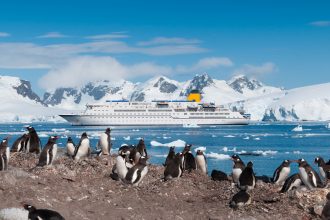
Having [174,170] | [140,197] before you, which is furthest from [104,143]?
[140,197]

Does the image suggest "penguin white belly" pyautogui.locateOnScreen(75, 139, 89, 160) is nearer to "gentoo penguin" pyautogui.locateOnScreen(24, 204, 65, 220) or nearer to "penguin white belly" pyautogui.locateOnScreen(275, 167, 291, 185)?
"penguin white belly" pyautogui.locateOnScreen(275, 167, 291, 185)

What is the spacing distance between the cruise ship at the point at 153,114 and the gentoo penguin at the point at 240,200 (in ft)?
350

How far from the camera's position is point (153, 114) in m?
121

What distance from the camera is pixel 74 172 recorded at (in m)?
14.4

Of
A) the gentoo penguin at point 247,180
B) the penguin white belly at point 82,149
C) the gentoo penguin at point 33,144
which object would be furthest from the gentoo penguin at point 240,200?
the gentoo penguin at point 33,144

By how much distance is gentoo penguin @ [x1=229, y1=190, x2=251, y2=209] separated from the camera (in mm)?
12008

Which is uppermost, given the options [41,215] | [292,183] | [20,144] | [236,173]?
[20,144]

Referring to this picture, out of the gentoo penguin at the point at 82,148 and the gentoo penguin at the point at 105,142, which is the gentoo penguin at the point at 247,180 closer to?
the gentoo penguin at the point at 82,148

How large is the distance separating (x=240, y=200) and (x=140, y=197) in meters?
2.28

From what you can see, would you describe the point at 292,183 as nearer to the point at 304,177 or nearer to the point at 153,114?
the point at 304,177

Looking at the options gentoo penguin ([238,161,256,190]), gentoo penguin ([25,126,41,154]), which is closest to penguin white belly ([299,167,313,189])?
gentoo penguin ([238,161,256,190])

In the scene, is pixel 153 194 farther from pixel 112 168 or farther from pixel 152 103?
pixel 152 103

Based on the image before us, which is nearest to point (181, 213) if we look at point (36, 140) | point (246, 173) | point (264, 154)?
point (246, 173)

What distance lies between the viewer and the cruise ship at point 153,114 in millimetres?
118625
